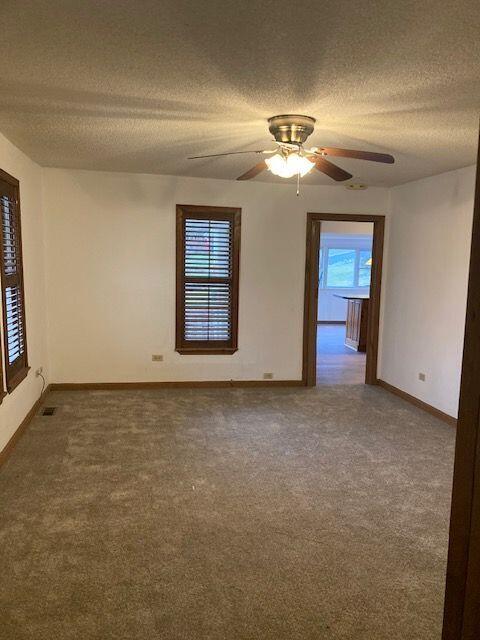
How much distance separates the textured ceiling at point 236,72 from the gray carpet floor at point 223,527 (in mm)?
2342

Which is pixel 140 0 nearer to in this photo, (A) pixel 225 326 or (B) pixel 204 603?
(B) pixel 204 603

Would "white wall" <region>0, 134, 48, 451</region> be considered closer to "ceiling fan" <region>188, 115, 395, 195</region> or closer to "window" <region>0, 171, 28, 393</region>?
"window" <region>0, 171, 28, 393</region>

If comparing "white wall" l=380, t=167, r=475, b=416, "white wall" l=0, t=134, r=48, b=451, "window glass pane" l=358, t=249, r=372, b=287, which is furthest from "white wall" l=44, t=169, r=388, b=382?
"window glass pane" l=358, t=249, r=372, b=287

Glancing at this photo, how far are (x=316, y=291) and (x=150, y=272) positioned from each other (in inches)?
75.5

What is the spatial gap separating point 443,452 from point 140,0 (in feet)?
12.0

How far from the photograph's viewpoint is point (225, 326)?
5660 mm

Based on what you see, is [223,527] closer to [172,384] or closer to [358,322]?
[172,384]

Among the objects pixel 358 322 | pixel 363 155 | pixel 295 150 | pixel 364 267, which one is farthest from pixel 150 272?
pixel 364 267

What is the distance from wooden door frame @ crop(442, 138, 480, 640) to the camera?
0.95 m

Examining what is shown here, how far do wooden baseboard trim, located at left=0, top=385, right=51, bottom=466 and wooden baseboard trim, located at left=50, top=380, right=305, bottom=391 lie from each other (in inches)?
13.8

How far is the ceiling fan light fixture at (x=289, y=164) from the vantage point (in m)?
3.01

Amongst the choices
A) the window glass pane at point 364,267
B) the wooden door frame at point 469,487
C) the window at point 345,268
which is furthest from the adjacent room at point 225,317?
the window glass pane at point 364,267

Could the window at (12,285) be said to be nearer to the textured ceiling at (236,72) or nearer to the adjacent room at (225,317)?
the adjacent room at (225,317)

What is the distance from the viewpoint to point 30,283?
4.59 m
